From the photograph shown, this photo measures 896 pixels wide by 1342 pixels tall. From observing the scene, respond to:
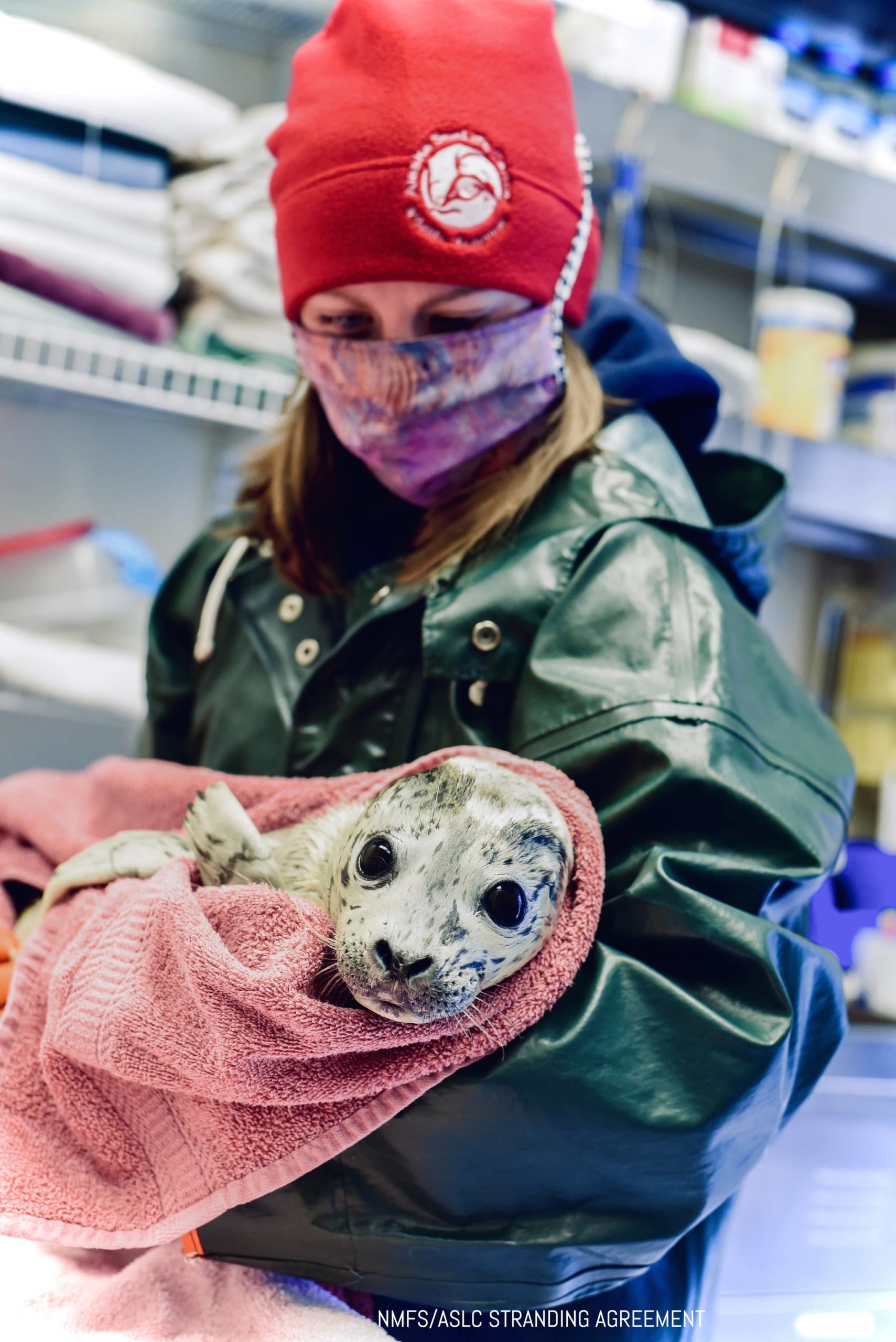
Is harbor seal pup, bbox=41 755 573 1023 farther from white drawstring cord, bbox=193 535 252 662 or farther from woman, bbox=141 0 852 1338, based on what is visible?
white drawstring cord, bbox=193 535 252 662

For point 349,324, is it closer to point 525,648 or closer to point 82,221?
point 525,648

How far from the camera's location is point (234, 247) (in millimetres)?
1732

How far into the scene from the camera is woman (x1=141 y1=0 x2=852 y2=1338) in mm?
774

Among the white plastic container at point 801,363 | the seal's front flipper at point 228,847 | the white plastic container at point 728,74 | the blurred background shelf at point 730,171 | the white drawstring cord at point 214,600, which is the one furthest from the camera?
the white plastic container at point 801,363

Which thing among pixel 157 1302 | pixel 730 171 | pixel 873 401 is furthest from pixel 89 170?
pixel 873 401

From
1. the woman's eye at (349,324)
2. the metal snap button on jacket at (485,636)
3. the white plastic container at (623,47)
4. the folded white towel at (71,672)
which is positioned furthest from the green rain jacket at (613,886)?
the white plastic container at (623,47)

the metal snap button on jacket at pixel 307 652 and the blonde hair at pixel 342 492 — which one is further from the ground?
the blonde hair at pixel 342 492

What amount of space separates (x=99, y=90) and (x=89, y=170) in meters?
0.11

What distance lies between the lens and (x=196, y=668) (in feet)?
4.43

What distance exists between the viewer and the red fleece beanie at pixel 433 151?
100 cm

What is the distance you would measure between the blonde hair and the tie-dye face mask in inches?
1.3

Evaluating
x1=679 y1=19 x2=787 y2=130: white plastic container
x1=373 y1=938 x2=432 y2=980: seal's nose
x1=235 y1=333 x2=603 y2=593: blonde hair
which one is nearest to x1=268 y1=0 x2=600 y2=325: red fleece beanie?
x1=235 y1=333 x2=603 y2=593: blonde hair

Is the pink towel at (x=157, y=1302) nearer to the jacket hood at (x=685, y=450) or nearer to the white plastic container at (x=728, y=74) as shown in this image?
the jacket hood at (x=685, y=450)

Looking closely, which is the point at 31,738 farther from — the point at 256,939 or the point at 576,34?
the point at 576,34
